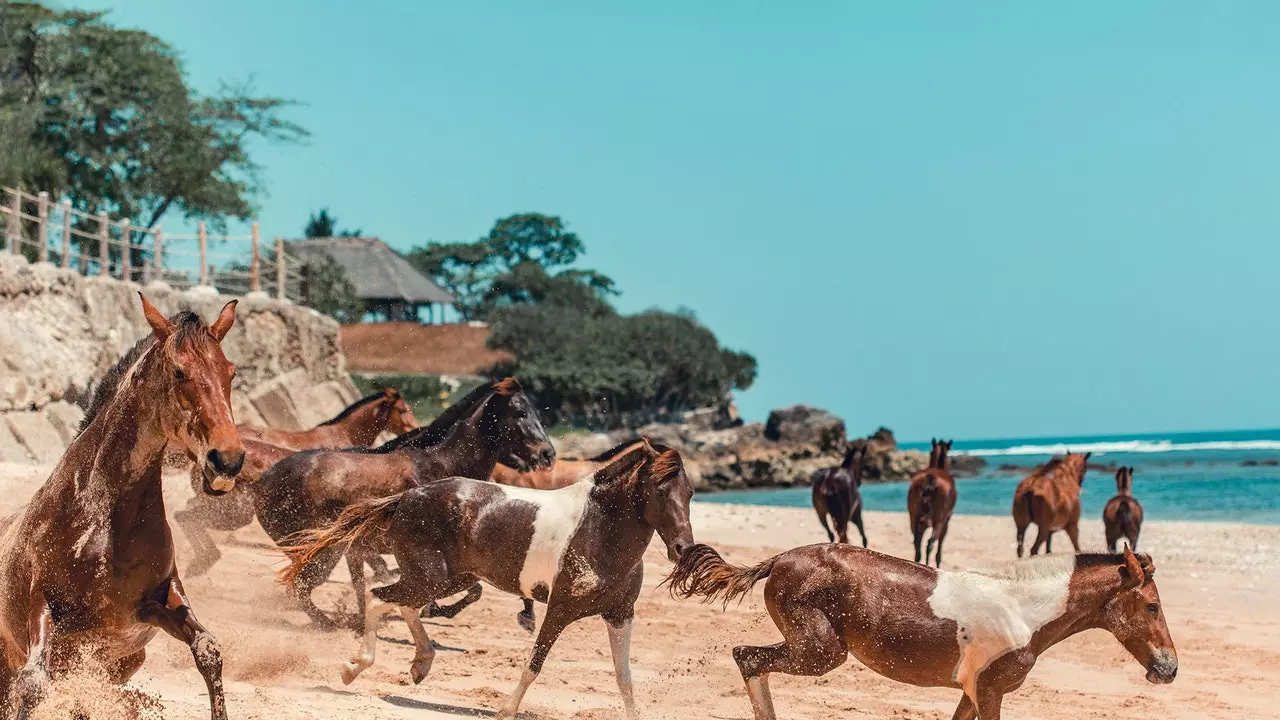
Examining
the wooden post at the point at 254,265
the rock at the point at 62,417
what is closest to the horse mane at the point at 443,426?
the rock at the point at 62,417

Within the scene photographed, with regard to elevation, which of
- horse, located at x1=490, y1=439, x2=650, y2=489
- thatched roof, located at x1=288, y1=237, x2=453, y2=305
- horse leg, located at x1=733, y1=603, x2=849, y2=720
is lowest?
horse leg, located at x1=733, y1=603, x2=849, y2=720

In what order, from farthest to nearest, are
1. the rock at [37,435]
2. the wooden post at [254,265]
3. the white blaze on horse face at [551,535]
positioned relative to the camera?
1. the wooden post at [254,265]
2. the rock at [37,435]
3. the white blaze on horse face at [551,535]

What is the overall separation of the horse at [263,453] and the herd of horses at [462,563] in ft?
2.39

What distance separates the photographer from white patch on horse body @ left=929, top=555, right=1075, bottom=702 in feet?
18.8

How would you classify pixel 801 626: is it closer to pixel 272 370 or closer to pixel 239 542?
pixel 239 542

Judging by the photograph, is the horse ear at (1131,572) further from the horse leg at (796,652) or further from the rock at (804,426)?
the rock at (804,426)

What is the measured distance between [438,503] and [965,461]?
209ft

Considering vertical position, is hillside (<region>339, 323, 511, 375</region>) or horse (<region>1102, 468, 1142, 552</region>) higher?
hillside (<region>339, 323, 511, 375</region>)

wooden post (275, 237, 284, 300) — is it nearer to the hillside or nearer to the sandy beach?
the sandy beach

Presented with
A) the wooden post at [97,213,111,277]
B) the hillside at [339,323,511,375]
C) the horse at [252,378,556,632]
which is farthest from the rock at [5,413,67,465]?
the hillside at [339,323,511,375]

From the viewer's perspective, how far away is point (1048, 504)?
15.7 meters

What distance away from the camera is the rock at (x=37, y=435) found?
1517cm

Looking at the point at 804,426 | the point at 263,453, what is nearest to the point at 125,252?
the point at 263,453

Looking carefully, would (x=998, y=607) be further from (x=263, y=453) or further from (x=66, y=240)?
(x=66, y=240)
